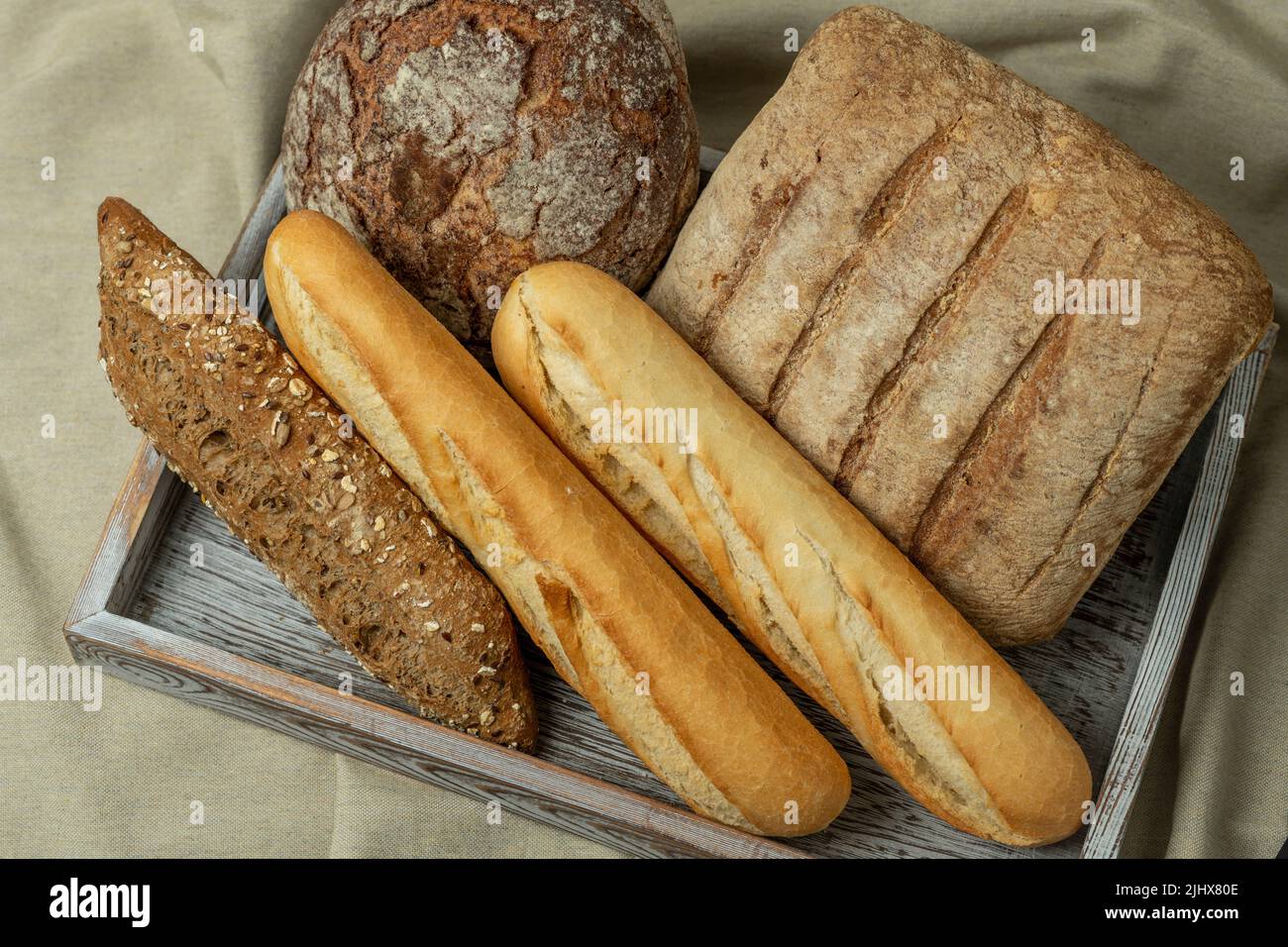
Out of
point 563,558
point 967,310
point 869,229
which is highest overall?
point 869,229

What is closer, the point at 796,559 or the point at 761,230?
the point at 796,559

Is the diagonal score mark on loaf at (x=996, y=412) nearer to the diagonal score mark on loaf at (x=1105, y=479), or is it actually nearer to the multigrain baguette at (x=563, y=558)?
the diagonal score mark on loaf at (x=1105, y=479)

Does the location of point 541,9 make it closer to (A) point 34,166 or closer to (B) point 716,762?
(B) point 716,762

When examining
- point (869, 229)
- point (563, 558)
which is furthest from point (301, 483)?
point (869, 229)

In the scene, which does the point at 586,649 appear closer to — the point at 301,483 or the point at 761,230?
the point at 301,483

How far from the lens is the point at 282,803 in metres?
1.99

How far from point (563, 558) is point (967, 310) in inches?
26.1

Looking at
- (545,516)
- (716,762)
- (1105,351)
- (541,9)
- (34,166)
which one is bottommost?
(716,762)

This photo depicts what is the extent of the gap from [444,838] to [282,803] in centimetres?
30

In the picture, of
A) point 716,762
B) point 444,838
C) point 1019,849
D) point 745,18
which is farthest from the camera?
point 745,18

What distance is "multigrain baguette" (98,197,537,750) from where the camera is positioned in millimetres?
1633

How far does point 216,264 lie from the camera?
2.37 metres

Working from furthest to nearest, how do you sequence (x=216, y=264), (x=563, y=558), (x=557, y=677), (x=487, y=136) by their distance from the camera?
(x=216, y=264) → (x=557, y=677) → (x=487, y=136) → (x=563, y=558)
